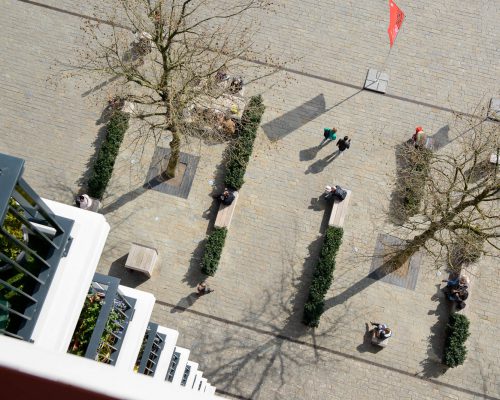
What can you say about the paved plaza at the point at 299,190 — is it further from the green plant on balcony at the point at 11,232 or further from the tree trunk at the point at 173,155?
the green plant on balcony at the point at 11,232

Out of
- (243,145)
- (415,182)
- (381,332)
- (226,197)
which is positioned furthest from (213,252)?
(415,182)

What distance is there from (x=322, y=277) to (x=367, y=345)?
8.84ft

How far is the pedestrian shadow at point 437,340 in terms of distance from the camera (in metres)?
16.1

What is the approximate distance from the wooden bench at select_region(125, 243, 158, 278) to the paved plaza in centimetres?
65

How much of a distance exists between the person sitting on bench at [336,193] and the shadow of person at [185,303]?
18.9 feet

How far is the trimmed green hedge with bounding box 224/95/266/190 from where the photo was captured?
17156 millimetres

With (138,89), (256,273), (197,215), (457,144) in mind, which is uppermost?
(457,144)

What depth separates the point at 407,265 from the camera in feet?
55.0

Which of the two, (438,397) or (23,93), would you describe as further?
(23,93)

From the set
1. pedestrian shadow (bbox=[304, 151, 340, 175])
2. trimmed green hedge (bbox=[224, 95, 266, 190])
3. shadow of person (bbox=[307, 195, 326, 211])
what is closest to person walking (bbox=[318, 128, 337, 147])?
pedestrian shadow (bbox=[304, 151, 340, 175])

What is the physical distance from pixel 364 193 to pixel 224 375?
7.89 m

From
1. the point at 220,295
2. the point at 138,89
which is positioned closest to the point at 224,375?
the point at 220,295

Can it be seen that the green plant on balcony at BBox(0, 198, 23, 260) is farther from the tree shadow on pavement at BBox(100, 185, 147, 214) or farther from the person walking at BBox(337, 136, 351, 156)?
the person walking at BBox(337, 136, 351, 156)

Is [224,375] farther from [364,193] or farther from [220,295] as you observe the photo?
[364,193]
